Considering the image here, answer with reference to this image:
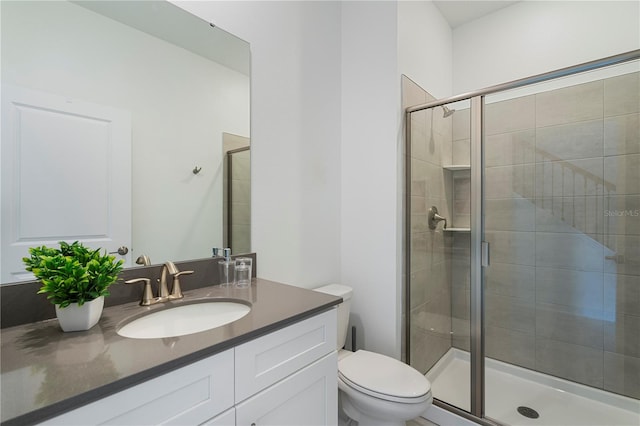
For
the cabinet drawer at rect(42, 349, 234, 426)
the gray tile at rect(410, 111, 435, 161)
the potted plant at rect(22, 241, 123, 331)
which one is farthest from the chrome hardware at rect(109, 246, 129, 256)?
the gray tile at rect(410, 111, 435, 161)

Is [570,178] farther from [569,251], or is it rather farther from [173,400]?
[173,400]

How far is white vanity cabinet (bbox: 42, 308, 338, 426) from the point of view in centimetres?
59

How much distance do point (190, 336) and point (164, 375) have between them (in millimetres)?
125

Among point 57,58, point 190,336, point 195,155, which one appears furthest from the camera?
point 195,155

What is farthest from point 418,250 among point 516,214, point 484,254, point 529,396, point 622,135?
point 622,135

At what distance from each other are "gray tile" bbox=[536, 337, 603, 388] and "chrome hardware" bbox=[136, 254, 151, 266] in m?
2.28

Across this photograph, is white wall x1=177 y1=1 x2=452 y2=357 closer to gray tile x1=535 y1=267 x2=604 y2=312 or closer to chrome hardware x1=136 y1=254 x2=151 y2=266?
chrome hardware x1=136 y1=254 x2=151 y2=266

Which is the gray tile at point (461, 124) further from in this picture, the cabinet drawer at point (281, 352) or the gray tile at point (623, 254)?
the cabinet drawer at point (281, 352)

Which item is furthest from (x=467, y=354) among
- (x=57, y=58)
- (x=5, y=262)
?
(x=57, y=58)

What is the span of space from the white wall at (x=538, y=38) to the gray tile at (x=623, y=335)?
5.30ft

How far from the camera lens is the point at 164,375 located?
2.06 ft

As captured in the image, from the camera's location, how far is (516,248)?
1894 mm

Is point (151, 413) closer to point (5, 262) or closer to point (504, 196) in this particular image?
point (5, 262)

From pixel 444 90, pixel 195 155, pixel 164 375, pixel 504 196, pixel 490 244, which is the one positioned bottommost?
pixel 164 375
